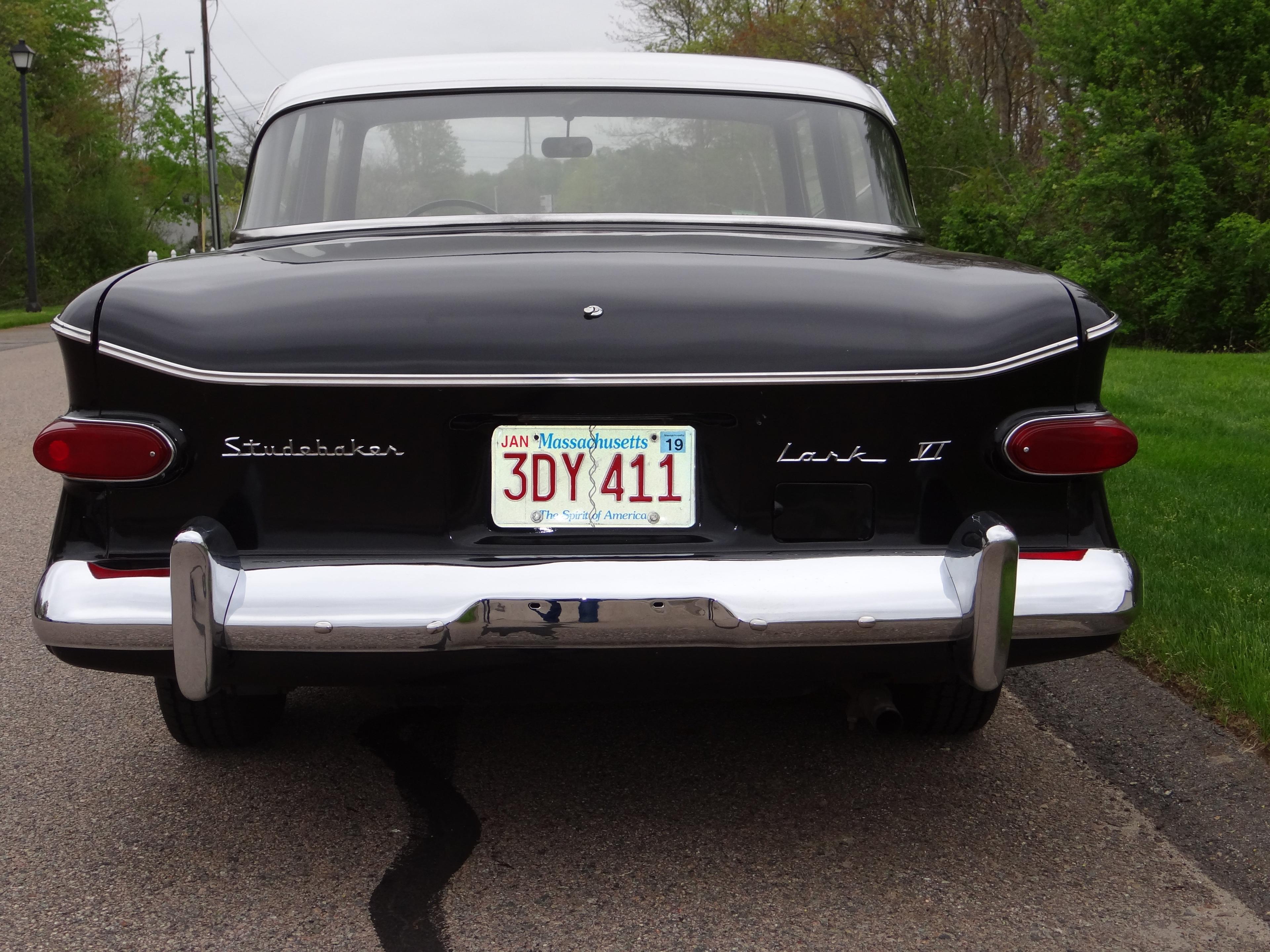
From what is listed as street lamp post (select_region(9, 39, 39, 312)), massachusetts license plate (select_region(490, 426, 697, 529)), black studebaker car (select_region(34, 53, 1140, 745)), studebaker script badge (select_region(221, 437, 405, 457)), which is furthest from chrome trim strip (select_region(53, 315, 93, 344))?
street lamp post (select_region(9, 39, 39, 312))

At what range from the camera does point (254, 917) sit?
2.59 m

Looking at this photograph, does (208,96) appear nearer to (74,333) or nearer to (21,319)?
(21,319)

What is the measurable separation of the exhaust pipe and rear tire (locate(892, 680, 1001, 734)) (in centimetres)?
11

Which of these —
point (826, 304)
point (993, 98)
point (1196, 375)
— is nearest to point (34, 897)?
point (826, 304)

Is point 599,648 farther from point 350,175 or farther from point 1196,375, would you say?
point 1196,375

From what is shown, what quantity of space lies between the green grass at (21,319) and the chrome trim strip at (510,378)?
78.7 ft

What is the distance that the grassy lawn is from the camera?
382cm

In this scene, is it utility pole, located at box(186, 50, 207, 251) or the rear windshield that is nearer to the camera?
the rear windshield

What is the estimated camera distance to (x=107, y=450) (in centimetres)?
261

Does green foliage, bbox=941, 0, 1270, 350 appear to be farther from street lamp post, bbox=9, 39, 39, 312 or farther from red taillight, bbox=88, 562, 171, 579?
street lamp post, bbox=9, 39, 39, 312

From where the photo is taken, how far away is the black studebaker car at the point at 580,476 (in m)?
2.48

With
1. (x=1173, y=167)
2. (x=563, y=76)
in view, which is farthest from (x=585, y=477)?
(x=1173, y=167)

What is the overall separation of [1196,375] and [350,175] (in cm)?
1019

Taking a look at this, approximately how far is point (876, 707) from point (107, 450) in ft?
5.89
